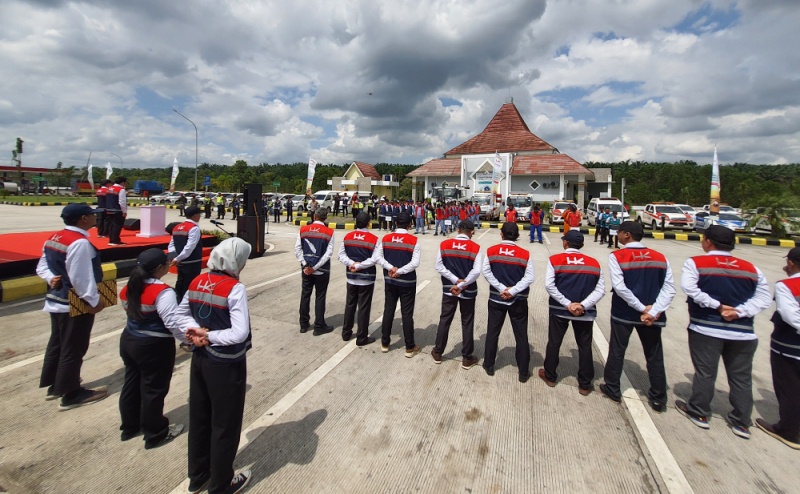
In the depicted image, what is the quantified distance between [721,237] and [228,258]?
4.30m

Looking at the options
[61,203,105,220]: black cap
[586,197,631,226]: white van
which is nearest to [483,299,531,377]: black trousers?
[61,203,105,220]: black cap

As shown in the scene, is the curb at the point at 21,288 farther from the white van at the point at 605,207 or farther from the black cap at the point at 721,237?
the white van at the point at 605,207

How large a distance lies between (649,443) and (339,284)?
615 centimetres

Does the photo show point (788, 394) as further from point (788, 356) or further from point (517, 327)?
point (517, 327)

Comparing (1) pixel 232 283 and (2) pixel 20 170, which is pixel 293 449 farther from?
(2) pixel 20 170

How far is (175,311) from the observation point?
105 inches

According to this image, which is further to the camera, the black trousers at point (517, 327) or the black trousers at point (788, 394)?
the black trousers at point (517, 327)

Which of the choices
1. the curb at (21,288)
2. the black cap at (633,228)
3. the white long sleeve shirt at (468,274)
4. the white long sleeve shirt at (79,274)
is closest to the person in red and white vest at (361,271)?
the white long sleeve shirt at (468,274)

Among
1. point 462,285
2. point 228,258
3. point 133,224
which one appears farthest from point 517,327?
point 133,224

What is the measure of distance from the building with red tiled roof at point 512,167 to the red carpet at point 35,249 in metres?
21.0

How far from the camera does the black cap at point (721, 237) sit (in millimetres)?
3416

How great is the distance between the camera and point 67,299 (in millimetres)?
3412

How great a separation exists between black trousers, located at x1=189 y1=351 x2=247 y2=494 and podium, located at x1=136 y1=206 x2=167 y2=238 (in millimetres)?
10984

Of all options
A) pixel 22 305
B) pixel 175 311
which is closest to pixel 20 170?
pixel 22 305
